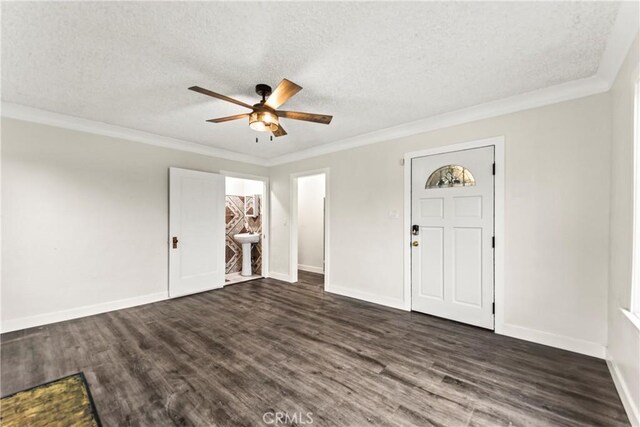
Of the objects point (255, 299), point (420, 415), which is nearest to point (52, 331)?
point (255, 299)

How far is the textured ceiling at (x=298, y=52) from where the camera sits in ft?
5.30

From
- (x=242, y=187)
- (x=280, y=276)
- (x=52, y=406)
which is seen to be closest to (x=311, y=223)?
(x=280, y=276)

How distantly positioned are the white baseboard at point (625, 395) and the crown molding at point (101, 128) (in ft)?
18.0

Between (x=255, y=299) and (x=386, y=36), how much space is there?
3807 mm

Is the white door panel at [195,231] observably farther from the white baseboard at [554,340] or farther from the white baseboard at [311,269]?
the white baseboard at [554,340]

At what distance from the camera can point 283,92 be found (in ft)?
7.00

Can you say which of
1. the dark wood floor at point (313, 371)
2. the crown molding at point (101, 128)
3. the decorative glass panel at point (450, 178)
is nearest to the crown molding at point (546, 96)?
the decorative glass panel at point (450, 178)

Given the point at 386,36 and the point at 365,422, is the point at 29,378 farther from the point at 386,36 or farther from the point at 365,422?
the point at 386,36

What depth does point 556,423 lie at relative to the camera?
1615 millimetres

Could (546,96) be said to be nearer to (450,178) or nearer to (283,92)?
(450,178)

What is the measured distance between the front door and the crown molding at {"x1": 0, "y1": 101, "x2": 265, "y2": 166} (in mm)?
3565

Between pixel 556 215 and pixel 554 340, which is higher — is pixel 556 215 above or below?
above

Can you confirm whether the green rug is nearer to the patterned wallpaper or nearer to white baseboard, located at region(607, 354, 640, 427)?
white baseboard, located at region(607, 354, 640, 427)

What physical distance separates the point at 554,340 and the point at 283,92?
11.5 feet
